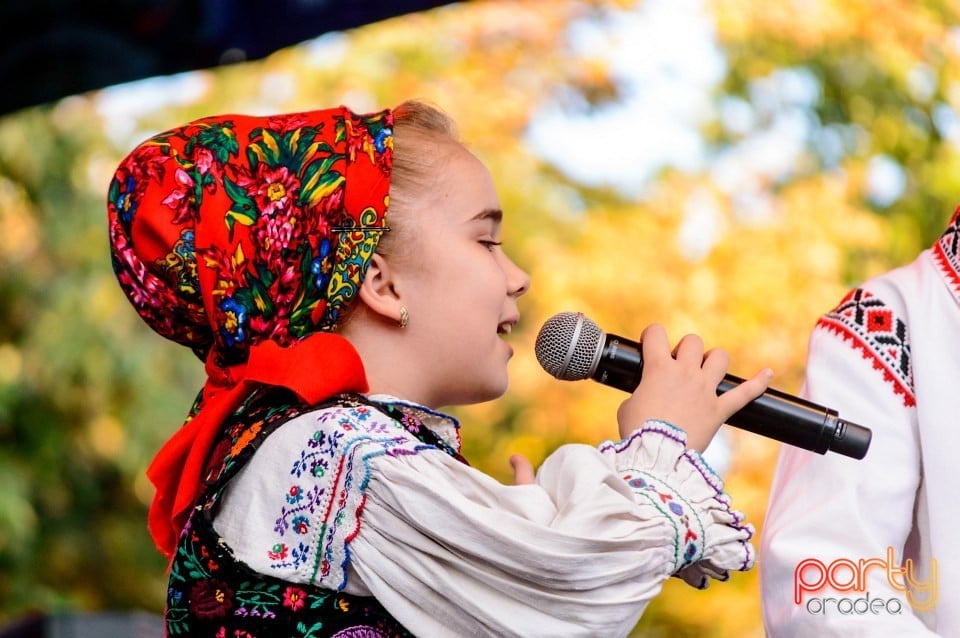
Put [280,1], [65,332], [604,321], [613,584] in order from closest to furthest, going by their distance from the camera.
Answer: [613,584], [280,1], [604,321], [65,332]

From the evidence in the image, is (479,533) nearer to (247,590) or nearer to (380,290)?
(247,590)

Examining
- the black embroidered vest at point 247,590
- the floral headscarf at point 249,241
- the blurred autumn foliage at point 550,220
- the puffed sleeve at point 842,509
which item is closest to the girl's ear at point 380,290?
the floral headscarf at point 249,241

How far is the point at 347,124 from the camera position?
1602 mm

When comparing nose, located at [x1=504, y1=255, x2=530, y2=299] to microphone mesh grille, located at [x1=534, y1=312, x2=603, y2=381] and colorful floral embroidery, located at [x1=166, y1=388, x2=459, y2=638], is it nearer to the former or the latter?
microphone mesh grille, located at [x1=534, y1=312, x2=603, y2=381]

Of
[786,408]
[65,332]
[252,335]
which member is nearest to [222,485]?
[252,335]

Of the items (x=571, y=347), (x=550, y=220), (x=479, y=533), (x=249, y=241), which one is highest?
(x=249, y=241)

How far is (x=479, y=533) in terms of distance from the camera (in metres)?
1.35

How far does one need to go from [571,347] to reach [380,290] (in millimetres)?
252

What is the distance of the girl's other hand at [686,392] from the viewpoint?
4.93ft

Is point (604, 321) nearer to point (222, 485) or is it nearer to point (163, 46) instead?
point (163, 46)

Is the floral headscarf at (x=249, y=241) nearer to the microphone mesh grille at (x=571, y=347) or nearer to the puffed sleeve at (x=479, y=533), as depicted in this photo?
the puffed sleeve at (x=479, y=533)

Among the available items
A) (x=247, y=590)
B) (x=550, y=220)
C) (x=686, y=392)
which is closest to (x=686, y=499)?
(x=686, y=392)

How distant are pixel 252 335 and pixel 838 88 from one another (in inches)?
200

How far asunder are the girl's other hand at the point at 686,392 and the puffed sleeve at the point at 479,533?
0.07 meters
